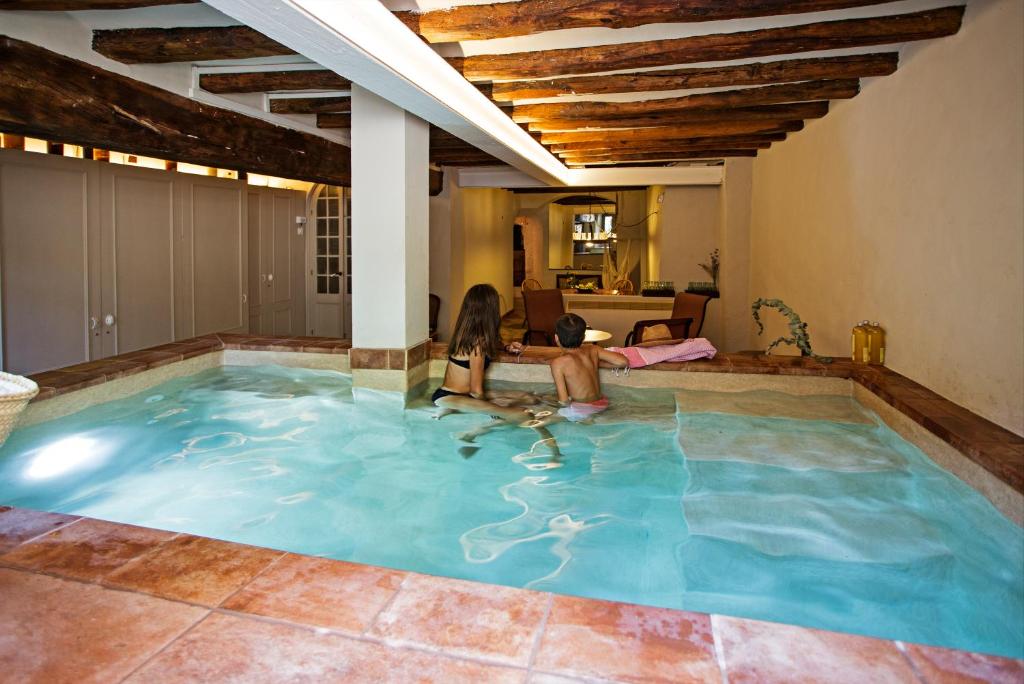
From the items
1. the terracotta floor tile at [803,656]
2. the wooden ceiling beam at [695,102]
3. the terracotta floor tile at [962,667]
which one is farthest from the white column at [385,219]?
the terracotta floor tile at [962,667]

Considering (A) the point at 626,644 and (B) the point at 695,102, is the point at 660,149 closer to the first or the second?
(B) the point at 695,102

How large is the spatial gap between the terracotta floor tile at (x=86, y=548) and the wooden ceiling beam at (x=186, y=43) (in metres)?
2.72

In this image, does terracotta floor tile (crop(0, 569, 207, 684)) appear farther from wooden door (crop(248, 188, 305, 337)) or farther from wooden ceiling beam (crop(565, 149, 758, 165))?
wooden ceiling beam (crop(565, 149, 758, 165))

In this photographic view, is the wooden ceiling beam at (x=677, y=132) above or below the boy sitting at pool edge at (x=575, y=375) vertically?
above

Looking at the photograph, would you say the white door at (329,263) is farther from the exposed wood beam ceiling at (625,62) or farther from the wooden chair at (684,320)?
the wooden chair at (684,320)

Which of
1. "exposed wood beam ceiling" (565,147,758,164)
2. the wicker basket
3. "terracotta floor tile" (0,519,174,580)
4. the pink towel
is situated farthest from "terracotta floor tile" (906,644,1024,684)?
"exposed wood beam ceiling" (565,147,758,164)

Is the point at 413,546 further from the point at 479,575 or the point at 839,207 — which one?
the point at 839,207

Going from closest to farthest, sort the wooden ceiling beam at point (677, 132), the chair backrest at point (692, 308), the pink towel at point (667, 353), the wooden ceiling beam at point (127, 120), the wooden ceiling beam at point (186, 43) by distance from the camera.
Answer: the wooden ceiling beam at point (127, 120), the wooden ceiling beam at point (186, 43), the pink towel at point (667, 353), the wooden ceiling beam at point (677, 132), the chair backrest at point (692, 308)

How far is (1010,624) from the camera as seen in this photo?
2312 mm

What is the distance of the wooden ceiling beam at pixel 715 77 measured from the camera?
4.59 metres

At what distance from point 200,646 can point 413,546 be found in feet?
4.20

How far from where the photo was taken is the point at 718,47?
407 cm

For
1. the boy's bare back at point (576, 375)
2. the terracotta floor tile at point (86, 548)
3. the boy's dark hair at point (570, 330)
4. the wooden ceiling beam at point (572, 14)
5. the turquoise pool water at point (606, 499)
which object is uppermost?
the wooden ceiling beam at point (572, 14)

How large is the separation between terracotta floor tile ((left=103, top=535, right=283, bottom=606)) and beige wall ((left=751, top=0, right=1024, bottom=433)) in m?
3.28
